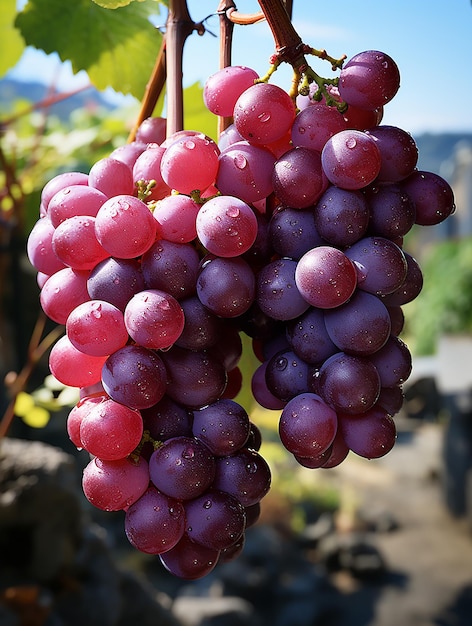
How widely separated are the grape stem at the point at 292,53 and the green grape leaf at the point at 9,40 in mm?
578

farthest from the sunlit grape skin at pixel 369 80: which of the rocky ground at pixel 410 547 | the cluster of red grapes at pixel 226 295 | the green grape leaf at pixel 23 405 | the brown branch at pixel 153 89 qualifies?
the rocky ground at pixel 410 547

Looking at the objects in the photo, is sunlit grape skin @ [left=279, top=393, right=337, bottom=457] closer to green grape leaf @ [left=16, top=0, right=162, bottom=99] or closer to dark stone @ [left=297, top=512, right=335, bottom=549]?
green grape leaf @ [left=16, top=0, right=162, bottom=99]

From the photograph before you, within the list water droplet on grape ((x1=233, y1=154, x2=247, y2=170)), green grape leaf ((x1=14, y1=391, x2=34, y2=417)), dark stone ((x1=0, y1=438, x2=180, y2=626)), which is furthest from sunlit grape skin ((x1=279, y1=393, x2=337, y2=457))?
dark stone ((x1=0, y1=438, x2=180, y2=626))

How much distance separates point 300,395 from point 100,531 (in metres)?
1.57

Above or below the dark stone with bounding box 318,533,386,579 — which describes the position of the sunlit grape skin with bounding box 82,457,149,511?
above

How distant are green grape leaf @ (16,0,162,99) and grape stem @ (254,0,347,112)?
290 mm

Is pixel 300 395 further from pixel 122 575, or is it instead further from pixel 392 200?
pixel 122 575

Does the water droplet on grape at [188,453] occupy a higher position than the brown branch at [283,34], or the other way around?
the brown branch at [283,34]

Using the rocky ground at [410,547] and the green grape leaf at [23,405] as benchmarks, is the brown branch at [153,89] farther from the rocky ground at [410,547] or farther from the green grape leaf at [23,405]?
the rocky ground at [410,547]

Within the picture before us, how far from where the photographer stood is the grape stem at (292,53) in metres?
0.32

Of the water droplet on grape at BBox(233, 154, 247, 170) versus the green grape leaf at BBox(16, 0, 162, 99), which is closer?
the water droplet on grape at BBox(233, 154, 247, 170)

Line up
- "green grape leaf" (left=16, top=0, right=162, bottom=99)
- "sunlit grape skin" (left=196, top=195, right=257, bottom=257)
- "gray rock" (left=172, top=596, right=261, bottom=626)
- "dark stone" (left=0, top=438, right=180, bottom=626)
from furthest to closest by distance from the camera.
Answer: "gray rock" (left=172, top=596, right=261, bottom=626) < "dark stone" (left=0, top=438, right=180, bottom=626) < "green grape leaf" (left=16, top=0, right=162, bottom=99) < "sunlit grape skin" (left=196, top=195, right=257, bottom=257)

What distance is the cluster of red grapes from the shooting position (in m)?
0.30

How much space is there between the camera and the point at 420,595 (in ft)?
11.8
